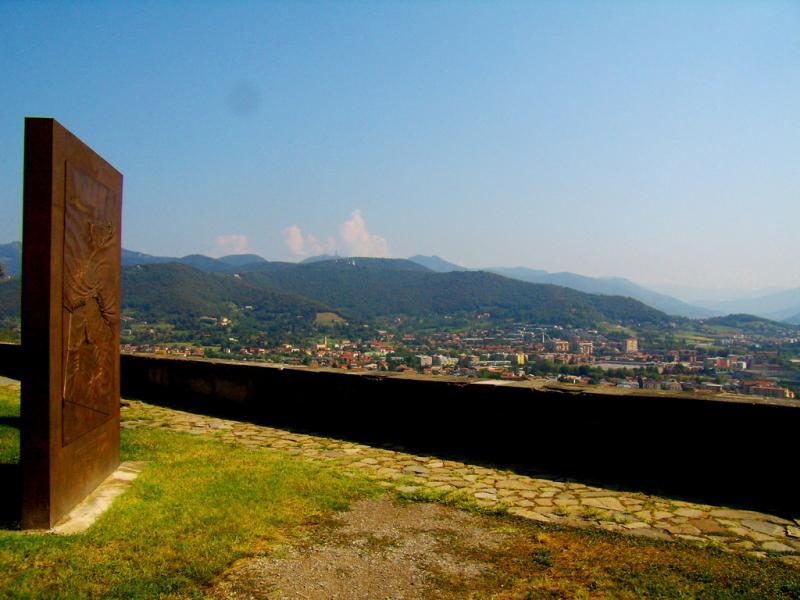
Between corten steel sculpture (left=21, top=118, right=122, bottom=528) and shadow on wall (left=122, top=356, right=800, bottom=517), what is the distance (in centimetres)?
337

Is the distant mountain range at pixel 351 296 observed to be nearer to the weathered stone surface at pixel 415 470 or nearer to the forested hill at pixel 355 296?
the forested hill at pixel 355 296

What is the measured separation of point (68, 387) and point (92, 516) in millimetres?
848

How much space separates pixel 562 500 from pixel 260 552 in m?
2.51

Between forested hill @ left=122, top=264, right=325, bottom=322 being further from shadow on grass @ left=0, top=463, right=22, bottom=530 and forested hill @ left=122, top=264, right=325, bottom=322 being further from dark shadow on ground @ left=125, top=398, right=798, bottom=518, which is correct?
shadow on grass @ left=0, top=463, right=22, bottom=530

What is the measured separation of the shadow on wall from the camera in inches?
191

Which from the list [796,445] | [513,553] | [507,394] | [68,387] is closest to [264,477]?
[68,387]

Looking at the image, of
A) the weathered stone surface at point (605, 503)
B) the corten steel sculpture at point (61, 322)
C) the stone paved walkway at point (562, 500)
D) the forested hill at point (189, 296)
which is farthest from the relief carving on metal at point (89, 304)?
the forested hill at point (189, 296)

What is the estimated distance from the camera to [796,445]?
471 cm

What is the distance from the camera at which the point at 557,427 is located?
590cm

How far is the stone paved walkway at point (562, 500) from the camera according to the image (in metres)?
3.74

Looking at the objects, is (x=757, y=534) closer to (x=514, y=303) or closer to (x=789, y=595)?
(x=789, y=595)

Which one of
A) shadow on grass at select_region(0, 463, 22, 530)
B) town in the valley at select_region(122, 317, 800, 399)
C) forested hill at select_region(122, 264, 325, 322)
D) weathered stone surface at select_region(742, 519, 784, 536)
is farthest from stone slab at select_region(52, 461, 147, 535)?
forested hill at select_region(122, 264, 325, 322)

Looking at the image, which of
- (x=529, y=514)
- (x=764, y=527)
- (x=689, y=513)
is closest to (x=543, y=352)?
(x=689, y=513)

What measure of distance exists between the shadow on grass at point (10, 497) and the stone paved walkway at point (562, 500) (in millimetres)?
2433
